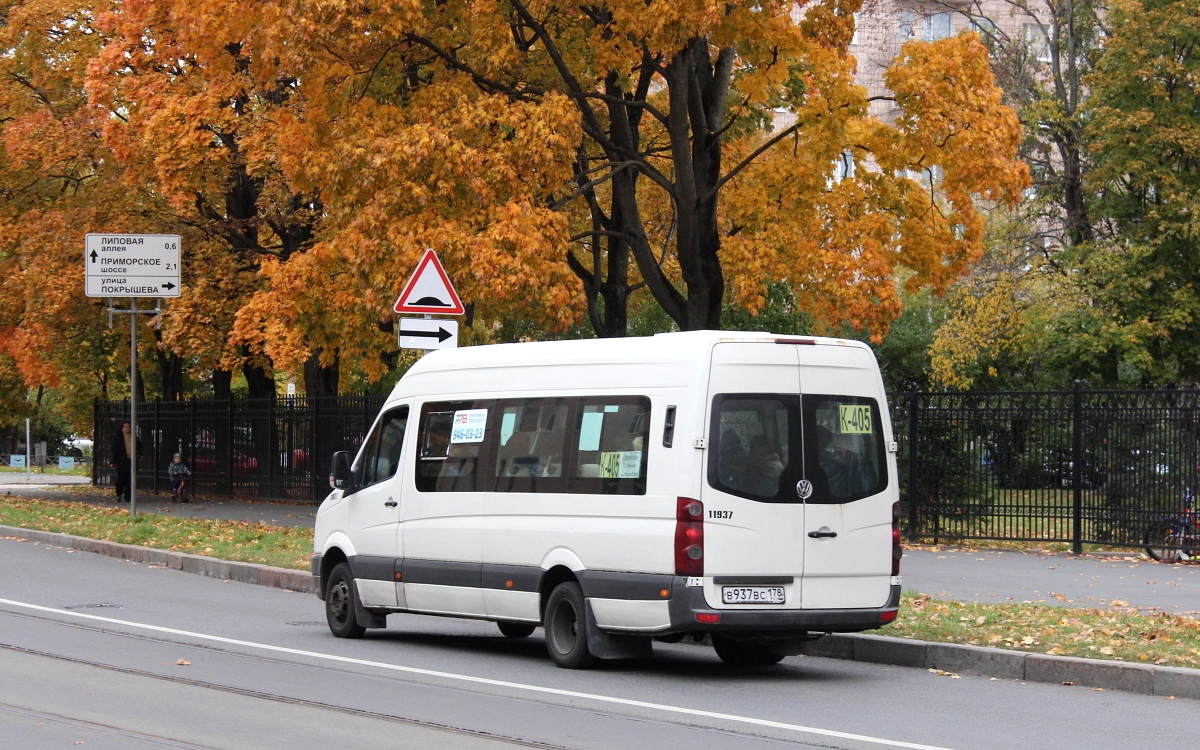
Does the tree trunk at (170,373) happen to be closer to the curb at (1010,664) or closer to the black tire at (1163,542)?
the black tire at (1163,542)

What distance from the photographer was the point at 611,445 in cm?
1125

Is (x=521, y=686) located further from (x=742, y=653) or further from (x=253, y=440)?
(x=253, y=440)

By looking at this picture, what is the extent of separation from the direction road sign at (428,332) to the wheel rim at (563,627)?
510cm

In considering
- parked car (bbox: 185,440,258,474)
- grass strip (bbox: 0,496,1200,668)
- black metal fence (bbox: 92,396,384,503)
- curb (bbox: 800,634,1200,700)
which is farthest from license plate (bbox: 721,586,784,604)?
parked car (bbox: 185,440,258,474)

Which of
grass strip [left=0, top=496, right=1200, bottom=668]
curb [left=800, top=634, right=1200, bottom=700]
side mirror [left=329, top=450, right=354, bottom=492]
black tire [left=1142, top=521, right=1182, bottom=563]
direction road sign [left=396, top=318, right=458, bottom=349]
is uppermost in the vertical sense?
direction road sign [left=396, top=318, right=458, bottom=349]

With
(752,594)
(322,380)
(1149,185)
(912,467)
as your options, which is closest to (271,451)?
(322,380)

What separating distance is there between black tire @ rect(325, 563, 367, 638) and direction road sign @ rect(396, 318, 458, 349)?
9.79 ft

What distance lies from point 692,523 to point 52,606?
7896mm

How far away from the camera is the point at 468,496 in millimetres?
12523

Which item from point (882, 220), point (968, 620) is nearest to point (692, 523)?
point (968, 620)

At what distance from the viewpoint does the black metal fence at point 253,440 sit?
105 ft

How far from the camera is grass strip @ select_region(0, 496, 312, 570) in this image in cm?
2066

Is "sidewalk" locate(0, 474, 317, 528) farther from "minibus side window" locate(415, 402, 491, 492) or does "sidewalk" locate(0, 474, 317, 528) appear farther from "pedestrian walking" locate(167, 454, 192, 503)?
"minibus side window" locate(415, 402, 491, 492)

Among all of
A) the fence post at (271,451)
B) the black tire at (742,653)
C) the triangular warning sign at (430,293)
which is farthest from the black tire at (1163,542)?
the fence post at (271,451)
